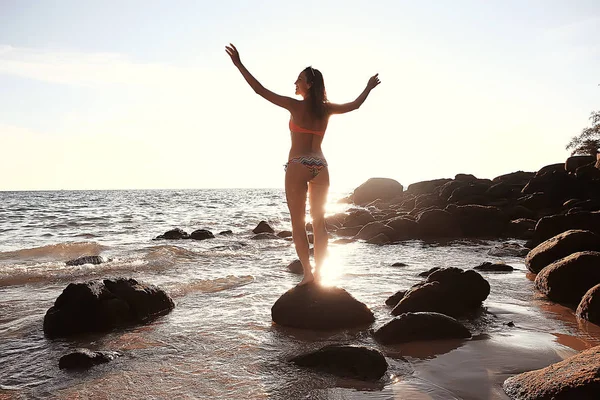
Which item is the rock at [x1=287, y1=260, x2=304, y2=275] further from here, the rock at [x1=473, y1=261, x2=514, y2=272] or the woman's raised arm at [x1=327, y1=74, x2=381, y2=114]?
the woman's raised arm at [x1=327, y1=74, x2=381, y2=114]

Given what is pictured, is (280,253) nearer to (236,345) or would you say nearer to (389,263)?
(389,263)

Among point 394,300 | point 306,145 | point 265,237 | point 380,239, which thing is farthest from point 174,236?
point 306,145

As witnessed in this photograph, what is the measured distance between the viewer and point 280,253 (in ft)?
37.7

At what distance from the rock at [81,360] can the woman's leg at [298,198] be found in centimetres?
203

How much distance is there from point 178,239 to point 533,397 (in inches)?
548

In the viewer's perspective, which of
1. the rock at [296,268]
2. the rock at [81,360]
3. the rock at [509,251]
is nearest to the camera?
the rock at [81,360]

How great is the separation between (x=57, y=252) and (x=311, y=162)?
987cm

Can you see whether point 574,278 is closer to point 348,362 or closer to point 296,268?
point 348,362

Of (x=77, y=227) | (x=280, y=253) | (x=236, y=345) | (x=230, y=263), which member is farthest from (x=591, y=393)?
(x=77, y=227)

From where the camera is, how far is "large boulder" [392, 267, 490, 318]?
4.75 metres

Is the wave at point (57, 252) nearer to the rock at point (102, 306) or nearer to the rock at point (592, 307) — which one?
the rock at point (102, 306)

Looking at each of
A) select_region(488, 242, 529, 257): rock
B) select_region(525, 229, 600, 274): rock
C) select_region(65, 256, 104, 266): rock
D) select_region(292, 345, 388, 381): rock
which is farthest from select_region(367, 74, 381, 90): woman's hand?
select_region(65, 256, 104, 266): rock

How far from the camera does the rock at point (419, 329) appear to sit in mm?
3830

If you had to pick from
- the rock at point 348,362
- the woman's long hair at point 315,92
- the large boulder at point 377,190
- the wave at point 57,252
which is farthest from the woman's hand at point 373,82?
the large boulder at point 377,190
